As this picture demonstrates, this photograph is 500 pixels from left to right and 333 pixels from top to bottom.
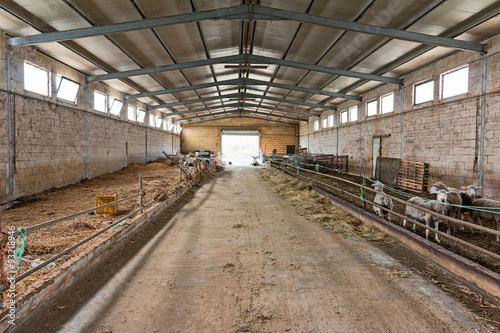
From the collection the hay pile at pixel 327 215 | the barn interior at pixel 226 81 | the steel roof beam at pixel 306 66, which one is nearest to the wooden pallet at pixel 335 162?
the barn interior at pixel 226 81

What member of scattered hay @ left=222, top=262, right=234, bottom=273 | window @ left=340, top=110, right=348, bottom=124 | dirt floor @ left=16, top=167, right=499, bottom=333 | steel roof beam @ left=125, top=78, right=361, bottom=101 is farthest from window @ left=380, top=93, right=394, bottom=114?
scattered hay @ left=222, top=262, right=234, bottom=273

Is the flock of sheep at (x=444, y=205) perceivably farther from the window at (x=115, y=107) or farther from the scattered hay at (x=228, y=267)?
the window at (x=115, y=107)

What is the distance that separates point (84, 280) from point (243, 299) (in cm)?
252

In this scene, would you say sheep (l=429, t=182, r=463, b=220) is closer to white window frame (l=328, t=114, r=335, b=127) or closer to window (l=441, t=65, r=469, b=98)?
window (l=441, t=65, r=469, b=98)

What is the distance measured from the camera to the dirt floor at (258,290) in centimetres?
278

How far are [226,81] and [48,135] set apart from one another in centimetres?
1057

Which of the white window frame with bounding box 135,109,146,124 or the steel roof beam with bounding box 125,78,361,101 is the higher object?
the steel roof beam with bounding box 125,78,361,101

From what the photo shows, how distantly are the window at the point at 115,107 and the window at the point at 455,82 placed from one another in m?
17.7

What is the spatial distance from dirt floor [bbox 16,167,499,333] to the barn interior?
0.08 metres

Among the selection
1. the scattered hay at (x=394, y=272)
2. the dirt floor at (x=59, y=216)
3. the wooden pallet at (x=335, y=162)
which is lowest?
the scattered hay at (x=394, y=272)

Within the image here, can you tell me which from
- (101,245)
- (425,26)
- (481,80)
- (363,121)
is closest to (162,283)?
(101,245)

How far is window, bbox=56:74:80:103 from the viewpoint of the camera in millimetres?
10758

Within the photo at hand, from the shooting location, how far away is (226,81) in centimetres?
1686

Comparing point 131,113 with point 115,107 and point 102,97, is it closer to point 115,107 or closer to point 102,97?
point 115,107
